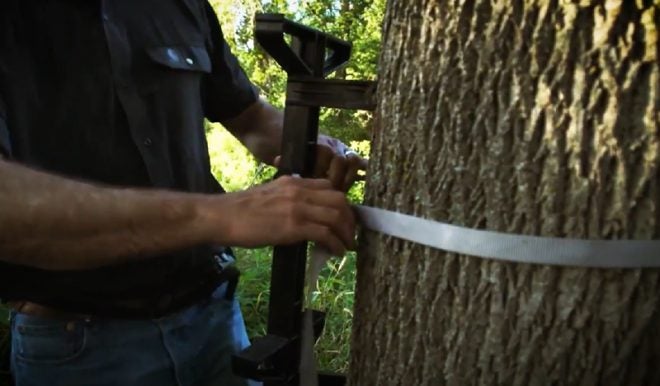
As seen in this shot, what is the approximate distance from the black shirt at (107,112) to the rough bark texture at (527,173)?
72 cm

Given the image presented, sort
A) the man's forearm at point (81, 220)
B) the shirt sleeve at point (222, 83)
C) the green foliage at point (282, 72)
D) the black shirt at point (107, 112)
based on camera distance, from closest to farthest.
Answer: the man's forearm at point (81, 220), the black shirt at point (107, 112), the shirt sleeve at point (222, 83), the green foliage at point (282, 72)

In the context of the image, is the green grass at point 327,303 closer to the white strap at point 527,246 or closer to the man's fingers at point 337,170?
the man's fingers at point 337,170

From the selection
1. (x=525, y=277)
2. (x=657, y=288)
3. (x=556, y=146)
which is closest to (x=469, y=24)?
(x=556, y=146)

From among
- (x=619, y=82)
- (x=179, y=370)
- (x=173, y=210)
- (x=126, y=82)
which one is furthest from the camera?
(x=179, y=370)

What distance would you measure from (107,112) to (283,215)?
62cm

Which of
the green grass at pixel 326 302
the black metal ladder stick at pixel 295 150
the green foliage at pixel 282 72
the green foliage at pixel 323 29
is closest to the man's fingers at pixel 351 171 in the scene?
the black metal ladder stick at pixel 295 150

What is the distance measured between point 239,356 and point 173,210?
0.97 feet

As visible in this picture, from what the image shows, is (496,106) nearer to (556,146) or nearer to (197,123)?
(556,146)

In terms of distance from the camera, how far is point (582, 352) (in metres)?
1.17

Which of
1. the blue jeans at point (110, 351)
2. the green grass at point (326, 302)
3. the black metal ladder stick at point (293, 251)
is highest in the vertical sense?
the black metal ladder stick at point (293, 251)

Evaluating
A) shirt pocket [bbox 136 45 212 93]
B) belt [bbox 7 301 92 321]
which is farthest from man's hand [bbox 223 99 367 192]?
belt [bbox 7 301 92 321]

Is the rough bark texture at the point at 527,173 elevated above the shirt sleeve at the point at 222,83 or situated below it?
below

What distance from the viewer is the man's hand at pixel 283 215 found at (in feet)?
4.17

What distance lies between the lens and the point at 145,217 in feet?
4.24
